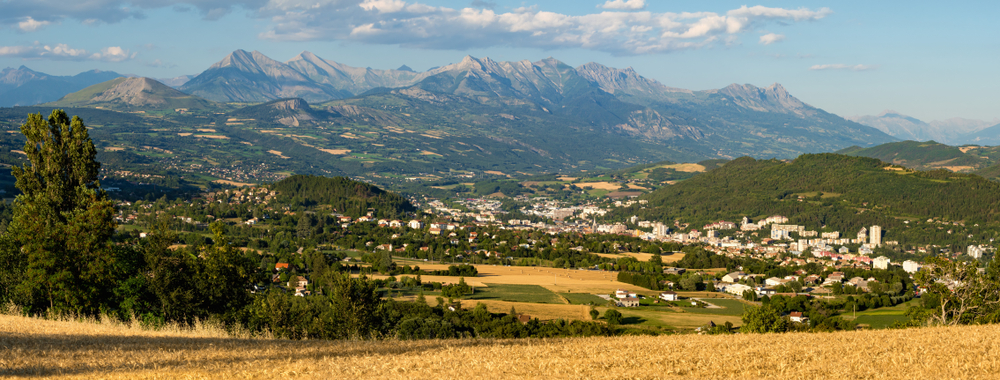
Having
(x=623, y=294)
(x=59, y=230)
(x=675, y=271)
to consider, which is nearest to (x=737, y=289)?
(x=675, y=271)

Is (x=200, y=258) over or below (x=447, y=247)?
over

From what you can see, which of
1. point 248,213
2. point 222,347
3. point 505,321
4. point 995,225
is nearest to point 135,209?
point 248,213

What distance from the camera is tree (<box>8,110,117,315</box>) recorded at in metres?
22.4

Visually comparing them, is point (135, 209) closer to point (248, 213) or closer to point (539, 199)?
point (248, 213)

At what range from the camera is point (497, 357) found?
1127 centimetres

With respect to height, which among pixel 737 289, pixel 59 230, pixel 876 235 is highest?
pixel 59 230

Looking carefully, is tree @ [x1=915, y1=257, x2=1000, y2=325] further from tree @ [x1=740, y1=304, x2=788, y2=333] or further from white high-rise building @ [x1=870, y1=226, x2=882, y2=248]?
white high-rise building @ [x1=870, y1=226, x2=882, y2=248]

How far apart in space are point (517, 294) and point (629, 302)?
8.95 m

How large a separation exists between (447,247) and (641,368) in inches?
2918

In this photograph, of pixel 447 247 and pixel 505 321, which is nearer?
pixel 505 321

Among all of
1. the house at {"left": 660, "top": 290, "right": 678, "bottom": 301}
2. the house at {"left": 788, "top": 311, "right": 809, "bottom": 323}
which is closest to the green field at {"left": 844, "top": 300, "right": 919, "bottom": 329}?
the house at {"left": 788, "top": 311, "right": 809, "bottom": 323}

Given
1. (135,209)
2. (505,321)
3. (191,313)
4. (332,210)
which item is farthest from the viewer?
(332,210)

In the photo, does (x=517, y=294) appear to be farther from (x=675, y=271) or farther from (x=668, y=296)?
(x=675, y=271)

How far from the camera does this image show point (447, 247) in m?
83.9
